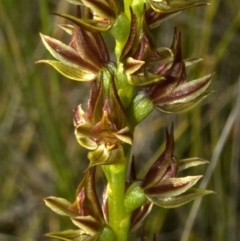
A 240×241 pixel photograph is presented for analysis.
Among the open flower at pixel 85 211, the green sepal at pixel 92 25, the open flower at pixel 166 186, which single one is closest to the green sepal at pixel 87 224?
the open flower at pixel 85 211

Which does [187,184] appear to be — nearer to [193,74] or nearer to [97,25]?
[97,25]

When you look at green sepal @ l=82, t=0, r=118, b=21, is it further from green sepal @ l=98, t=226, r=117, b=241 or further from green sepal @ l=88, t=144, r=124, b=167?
green sepal @ l=98, t=226, r=117, b=241

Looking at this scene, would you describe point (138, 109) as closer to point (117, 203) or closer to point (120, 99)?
point (120, 99)

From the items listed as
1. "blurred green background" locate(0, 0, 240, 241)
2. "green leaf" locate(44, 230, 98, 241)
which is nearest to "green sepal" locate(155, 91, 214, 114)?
"green leaf" locate(44, 230, 98, 241)

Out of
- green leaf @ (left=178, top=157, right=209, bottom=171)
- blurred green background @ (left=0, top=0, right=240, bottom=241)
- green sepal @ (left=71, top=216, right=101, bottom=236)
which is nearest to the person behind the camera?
green sepal @ (left=71, top=216, right=101, bottom=236)

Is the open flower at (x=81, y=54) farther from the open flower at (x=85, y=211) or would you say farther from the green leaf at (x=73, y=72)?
the open flower at (x=85, y=211)

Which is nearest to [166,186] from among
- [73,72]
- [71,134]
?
[73,72]

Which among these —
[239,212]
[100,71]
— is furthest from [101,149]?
[239,212]
